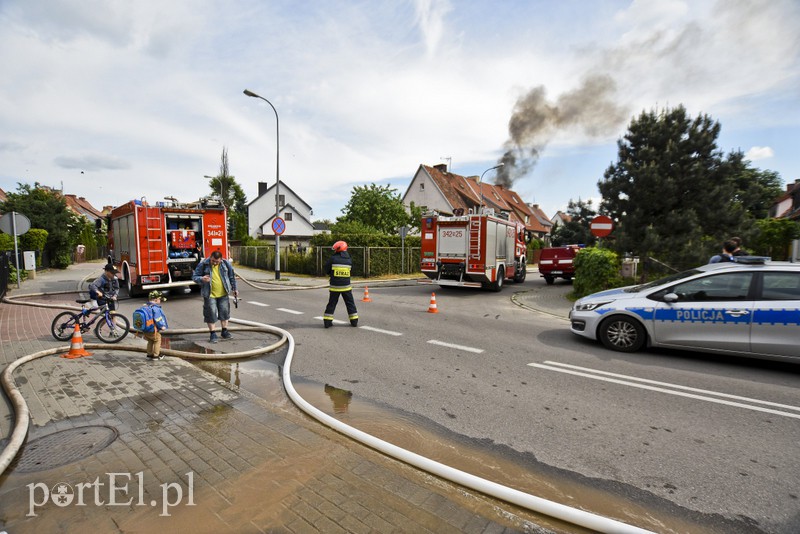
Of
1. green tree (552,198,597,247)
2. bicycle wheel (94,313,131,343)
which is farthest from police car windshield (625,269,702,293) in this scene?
green tree (552,198,597,247)

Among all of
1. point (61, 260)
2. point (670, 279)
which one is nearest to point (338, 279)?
point (670, 279)

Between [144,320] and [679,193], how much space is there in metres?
15.0

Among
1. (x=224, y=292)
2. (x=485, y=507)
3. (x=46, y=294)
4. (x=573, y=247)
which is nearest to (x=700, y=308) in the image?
(x=485, y=507)

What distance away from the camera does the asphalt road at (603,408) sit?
115 inches

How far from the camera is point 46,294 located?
44.3ft

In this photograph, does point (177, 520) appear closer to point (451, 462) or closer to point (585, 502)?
point (451, 462)

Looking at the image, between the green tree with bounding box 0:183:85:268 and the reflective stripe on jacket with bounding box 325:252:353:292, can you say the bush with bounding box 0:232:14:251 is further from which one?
the reflective stripe on jacket with bounding box 325:252:353:292

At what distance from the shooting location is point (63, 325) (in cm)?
683

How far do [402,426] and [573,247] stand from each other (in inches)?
688

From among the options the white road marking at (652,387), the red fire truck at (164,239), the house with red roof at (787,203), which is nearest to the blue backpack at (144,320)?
the white road marking at (652,387)

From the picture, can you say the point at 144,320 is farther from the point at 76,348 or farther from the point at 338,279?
the point at 338,279

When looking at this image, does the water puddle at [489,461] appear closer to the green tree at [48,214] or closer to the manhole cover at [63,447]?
the manhole cover at [63,447]

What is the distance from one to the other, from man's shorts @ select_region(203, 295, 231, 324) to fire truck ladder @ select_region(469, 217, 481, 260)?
904 cm

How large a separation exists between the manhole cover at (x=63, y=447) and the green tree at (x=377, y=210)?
27608mm
